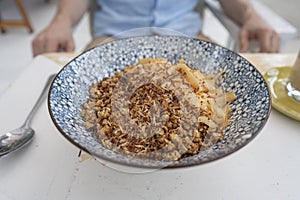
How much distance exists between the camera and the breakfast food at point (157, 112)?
0.51 metres

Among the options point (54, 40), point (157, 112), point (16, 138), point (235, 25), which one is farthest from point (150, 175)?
point (235, 25)

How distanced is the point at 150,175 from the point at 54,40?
1.93 feet

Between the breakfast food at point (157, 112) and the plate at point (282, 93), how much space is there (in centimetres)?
13

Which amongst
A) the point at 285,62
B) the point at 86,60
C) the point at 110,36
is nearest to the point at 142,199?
the point at 86,60

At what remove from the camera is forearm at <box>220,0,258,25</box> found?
1.07 meters

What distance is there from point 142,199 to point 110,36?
77 centimetres

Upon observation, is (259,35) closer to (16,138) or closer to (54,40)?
(54,40)

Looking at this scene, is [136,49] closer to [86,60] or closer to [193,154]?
[86,60]

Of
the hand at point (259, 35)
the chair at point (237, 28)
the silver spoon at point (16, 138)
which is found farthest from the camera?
the chair at point (237, 28)

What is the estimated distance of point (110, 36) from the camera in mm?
1181

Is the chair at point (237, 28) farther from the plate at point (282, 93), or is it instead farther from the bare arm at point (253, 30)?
the plate at point (282, 93)

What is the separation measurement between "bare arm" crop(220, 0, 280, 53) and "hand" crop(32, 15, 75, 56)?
1.63 ft

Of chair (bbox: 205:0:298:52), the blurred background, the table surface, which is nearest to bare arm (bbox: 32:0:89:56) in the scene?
the table surface

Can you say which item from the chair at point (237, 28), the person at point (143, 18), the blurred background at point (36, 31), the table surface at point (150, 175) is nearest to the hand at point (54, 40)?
the person at point (143, 18)
